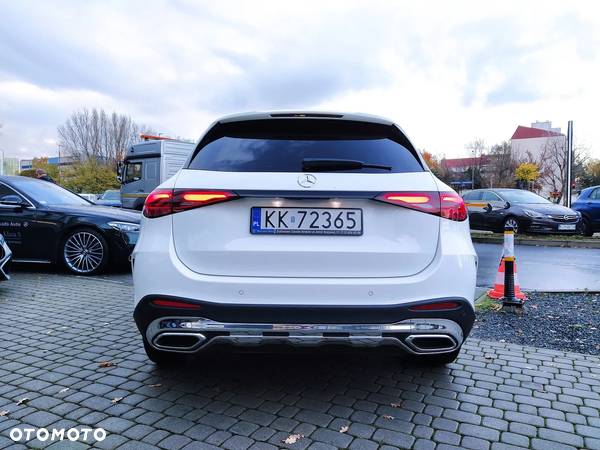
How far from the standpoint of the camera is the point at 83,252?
25.7ft

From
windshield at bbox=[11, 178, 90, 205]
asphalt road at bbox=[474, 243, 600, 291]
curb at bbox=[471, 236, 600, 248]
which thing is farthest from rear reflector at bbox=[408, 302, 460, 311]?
curb at bbox=[471, 236, 600, 248]

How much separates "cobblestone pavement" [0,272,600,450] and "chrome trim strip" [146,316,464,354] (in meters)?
0.48

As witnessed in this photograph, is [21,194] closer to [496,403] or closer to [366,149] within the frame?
[366,149]

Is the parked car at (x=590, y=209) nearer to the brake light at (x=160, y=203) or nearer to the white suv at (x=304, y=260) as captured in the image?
the white suv at (x=304, y=260)

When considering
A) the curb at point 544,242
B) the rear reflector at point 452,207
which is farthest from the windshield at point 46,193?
the curb at point 544,242

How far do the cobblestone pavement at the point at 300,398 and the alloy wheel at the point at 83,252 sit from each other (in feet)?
10.6

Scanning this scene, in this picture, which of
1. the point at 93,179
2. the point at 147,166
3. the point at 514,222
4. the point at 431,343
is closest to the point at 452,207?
the point at 431,343

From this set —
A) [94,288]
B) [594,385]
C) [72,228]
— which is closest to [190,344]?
[594,385]

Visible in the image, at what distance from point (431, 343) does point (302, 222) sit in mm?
990

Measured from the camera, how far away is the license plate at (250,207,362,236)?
2.82m

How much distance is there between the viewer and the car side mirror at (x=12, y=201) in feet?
26.0

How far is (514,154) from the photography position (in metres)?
64.5

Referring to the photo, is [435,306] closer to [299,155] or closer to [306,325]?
[306,325]

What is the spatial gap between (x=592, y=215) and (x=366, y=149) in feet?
46.2
